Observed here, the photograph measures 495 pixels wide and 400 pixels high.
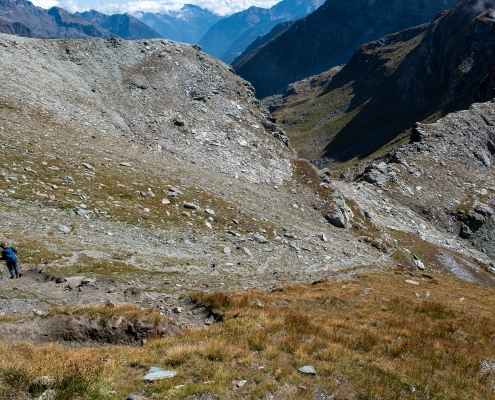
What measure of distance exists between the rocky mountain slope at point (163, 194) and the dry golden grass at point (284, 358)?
15.9 ft

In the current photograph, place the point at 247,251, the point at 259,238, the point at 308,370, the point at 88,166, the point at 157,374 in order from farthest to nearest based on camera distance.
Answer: the point at 259,238 → the point at 88,166 → the point at 247,251 → the point at 308,370 → the point at 157,374

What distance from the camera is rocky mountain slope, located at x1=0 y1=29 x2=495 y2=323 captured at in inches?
827

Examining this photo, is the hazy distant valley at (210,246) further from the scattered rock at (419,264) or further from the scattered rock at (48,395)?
the scattered rock at (419,264)

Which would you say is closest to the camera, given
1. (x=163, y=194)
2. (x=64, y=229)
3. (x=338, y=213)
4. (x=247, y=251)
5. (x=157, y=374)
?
(x=157, y=374)

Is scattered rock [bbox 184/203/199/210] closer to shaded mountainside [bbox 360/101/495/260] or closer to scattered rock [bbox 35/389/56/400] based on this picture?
scattered rock [bbox 35/389/56/400]

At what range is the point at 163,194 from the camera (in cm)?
3197

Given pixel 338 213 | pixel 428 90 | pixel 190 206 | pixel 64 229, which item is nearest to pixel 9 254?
pixel 64 229

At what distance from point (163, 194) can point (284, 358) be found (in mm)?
22937

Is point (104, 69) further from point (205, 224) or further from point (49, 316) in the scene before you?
point (49, 316)

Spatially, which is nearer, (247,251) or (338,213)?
(247,251)

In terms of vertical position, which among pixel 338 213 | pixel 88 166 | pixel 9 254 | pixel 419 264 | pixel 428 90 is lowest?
pixel 419 264

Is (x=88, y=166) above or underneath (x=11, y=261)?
above

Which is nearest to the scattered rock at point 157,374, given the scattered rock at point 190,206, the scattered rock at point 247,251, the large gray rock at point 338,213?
the scattered rock at point 247,251

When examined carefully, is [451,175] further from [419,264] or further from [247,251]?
[247,251]
